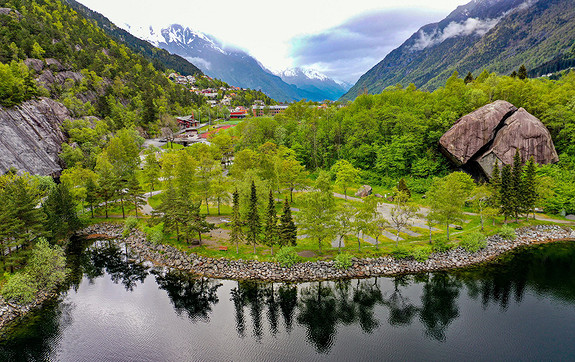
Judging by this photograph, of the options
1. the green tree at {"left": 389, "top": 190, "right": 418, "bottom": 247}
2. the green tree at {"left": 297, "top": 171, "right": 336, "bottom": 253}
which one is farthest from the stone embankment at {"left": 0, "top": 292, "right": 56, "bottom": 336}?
the green tree at {"left": 389, "top": 190, "right": 418, "bottom": 247}

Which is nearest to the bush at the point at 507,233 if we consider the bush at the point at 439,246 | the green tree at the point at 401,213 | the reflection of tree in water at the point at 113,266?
the bush at the point at 439,246

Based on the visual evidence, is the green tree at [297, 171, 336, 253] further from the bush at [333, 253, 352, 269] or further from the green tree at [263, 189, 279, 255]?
the green tree at [263, 189, 279, 255]

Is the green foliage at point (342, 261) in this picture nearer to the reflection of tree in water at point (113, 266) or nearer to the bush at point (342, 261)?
the bush at point (342, 261)

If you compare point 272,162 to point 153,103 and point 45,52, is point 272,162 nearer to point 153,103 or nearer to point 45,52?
point 153,103

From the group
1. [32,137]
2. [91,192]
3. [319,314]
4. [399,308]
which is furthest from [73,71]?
[399,308]

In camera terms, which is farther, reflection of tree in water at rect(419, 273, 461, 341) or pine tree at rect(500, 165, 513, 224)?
pine tree at rect(500, 165, 513, 224)
